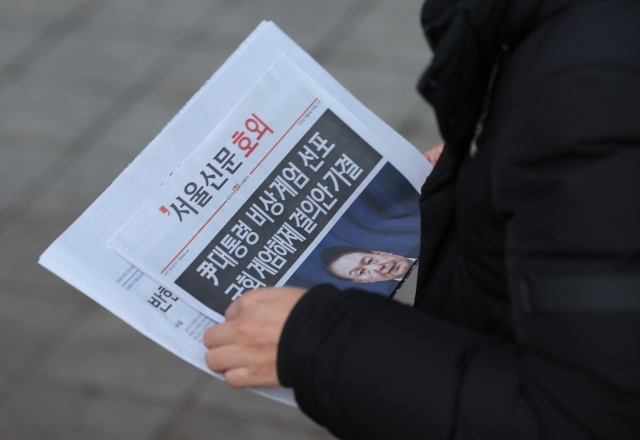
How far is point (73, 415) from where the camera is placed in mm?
2309

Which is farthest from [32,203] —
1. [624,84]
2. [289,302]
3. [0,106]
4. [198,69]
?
[624,84]

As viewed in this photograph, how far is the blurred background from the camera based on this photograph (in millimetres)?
2311

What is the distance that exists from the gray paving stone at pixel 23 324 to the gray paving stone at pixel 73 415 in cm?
13

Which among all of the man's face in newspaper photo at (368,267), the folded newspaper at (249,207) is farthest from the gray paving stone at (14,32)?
the man's face in newspaper photo at (368,267)

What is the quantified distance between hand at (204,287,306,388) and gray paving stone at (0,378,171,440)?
4.57ft

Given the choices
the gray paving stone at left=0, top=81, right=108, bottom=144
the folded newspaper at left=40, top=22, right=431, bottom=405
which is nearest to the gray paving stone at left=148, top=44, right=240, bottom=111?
the gray paving stone at left=0, top=81, right=108, bottom=144

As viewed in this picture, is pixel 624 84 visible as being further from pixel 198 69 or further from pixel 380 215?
pixel 198 69

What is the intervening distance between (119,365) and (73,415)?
0.22 m

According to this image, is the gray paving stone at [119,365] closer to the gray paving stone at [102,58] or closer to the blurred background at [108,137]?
the blurred background at [108,137]

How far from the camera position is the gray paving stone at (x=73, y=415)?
7.40ft

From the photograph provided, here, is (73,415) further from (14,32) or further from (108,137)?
(14,32)

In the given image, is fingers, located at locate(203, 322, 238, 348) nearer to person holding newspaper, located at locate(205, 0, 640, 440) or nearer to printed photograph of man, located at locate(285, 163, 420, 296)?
person holding newspaper, located at locate(205, 0, 640, 440)

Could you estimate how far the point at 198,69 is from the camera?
3.50m

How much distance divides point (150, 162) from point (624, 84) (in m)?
0.66
